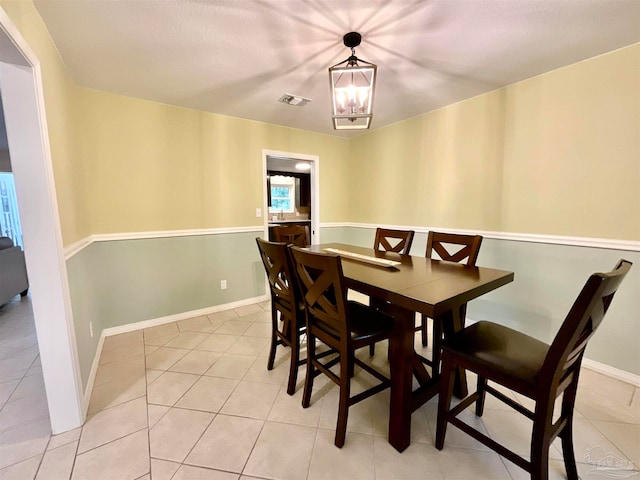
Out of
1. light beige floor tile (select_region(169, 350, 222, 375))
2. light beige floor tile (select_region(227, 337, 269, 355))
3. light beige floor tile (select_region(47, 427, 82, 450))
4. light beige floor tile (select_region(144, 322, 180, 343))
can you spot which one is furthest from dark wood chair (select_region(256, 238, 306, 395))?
light beige floor tile (select_region(144, 322, 180, 343))

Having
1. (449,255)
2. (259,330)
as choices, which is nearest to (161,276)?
(259,330)

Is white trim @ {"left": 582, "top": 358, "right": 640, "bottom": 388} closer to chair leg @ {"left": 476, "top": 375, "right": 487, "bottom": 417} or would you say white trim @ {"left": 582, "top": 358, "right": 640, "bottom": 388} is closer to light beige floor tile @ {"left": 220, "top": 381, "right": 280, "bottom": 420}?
chair leg @ {"left": 476, "top": 375, "right": 487, "bottom": 417}

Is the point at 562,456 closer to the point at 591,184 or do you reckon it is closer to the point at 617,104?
the point at 591,184

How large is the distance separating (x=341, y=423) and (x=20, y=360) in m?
2.66

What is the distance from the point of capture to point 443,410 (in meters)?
1.31

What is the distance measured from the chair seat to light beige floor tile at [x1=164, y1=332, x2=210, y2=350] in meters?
2.13

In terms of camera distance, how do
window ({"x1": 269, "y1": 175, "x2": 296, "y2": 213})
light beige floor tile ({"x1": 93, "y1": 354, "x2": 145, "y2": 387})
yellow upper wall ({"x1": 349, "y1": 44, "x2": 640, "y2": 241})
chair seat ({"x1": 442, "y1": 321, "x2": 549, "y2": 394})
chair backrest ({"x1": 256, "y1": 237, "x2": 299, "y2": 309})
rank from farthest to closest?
window ({"x1": 269, "y1": 175, "x2": 296, "y2": 213}) → light beige floor tile ({"x1": 93, "y1": 354, "x2": 145, "y2": 387}) → yellow upper wall ({"x1": 349, "y1": 44, "x2": 640, "y2": 241}) → chair backrest ({"x1": 256, "y1": 237, "x2": 299, "y2": 309}) → chair seat ({"x1": 442, "y1": 321, "x2": 549, "y2": 394})

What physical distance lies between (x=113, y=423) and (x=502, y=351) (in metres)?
2.10

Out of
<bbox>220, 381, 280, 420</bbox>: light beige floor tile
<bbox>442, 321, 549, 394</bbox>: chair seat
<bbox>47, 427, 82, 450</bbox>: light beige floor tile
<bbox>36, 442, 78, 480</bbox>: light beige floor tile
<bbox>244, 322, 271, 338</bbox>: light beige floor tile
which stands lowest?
<bbox>244, 322, 271, 338</bbox>: light beige floor tile

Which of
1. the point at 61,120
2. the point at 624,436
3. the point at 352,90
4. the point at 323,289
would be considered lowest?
the point at 624,436

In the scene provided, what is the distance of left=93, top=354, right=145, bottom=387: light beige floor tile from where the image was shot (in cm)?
193

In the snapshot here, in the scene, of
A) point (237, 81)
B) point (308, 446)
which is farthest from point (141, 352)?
point (237, 81)

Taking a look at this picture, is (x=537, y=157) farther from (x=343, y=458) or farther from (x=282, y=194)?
(x=282, y=194)

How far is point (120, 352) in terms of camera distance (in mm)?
2277
